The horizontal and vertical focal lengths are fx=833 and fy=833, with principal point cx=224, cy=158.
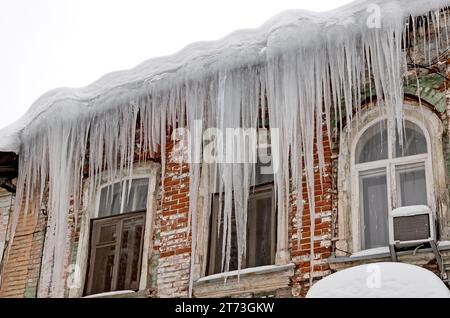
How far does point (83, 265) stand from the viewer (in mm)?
9281

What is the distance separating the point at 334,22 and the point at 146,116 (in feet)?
→ 7.94

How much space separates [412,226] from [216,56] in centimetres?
270

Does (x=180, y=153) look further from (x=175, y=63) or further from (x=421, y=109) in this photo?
(x=421, y=109)

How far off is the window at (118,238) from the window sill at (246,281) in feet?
3.08

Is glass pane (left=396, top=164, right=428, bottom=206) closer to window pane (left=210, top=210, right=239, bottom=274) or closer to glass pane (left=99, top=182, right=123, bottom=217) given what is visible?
window pane (left=210, top=210, right=239, bottom=274)

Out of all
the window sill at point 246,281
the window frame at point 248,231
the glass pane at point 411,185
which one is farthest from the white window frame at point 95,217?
the glass pane at point 411,185

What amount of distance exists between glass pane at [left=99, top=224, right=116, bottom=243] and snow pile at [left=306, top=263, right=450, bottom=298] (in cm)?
318

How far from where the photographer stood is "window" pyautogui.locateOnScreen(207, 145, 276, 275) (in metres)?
8.22

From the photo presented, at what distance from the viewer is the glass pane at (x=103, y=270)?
9074 mm

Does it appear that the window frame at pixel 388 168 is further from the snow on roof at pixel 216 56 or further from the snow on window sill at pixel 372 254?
the snow on roof at pixel 216 56
